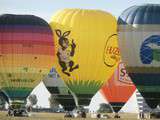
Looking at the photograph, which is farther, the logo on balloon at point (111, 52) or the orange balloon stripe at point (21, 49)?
the logo on balloon at point (111, 52)

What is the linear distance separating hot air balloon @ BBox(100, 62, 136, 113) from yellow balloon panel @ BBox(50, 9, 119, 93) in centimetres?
360

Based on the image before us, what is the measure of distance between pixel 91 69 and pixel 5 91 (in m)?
5.37

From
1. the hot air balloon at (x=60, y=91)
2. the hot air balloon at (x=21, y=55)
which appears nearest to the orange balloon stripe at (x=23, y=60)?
the hot air balloon at (x=21, y=55)

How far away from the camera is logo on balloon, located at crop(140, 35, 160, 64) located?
42.2 m

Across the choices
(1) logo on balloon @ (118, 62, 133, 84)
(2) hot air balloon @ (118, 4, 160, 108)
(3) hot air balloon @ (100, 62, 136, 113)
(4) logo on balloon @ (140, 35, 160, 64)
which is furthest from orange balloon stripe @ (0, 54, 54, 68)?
(1) logo on balloon @ (118, 62, 133, 84)

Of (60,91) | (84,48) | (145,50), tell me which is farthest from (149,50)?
(60,91)

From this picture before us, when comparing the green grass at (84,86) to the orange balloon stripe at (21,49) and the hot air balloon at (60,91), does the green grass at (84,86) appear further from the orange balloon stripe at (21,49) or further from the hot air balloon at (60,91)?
the orange balloon stripe at (21,49)

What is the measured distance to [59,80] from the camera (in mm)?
→ 49781

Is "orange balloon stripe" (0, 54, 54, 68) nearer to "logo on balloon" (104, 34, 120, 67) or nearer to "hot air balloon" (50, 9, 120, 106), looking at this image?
"hot air balloon" (50, 9, 120, 106)

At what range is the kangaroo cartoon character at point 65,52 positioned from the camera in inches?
1736

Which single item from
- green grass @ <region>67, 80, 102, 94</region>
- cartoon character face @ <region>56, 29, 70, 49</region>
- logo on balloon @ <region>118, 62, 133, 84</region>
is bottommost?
green grass @ <region>67, 80, 102, 94</region>

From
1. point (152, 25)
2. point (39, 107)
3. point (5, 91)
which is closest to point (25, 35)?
point (5, 91)

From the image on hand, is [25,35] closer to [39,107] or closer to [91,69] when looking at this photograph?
[91,69]

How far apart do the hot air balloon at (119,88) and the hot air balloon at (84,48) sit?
3.70 meters
